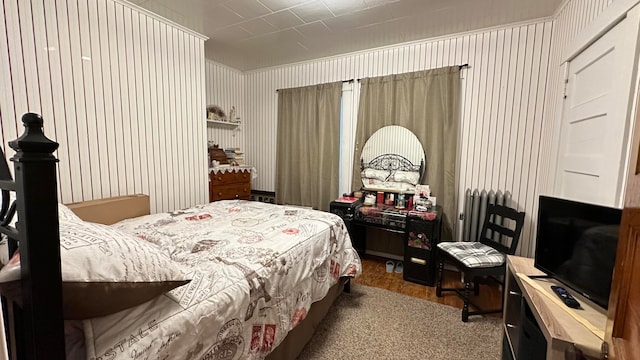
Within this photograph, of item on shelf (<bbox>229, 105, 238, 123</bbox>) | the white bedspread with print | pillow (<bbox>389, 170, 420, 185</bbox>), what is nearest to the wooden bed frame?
the white bedspread with print

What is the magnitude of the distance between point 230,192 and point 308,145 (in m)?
1.28

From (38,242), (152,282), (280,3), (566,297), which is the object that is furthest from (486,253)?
(280,3)

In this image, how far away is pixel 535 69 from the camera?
2604 millimetres

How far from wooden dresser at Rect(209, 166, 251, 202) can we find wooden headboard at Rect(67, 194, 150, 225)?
3.52 ft

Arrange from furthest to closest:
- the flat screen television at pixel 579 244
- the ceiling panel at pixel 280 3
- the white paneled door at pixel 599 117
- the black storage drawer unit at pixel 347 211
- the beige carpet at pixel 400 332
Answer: the black storage drawer unit at pixel 347 211 → the ceiling panel at pixel 280 3 → the beige carpet at pixel 400 332 → the white paneled door at pixel 599 117 → the flat screen television at pixel 579 244

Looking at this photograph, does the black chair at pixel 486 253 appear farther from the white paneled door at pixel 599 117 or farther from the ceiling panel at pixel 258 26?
the ceiling panel at pixel 258 26

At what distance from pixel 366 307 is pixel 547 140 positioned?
7.51 feet

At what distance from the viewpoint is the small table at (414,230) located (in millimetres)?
2686

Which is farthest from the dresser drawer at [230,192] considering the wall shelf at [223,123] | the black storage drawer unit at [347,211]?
the black storage drawer unit at [347,211]

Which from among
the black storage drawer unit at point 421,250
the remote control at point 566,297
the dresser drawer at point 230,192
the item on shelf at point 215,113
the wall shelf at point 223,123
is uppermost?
the item on shelf at point 215,113

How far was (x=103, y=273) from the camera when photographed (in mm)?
728

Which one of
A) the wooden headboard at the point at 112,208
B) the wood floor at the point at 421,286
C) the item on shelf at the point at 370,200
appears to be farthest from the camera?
the item on shelf at the point at 370,200

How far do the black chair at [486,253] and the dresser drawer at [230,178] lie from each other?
8.99 ft

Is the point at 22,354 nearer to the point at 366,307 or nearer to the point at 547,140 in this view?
the point at 366,307
